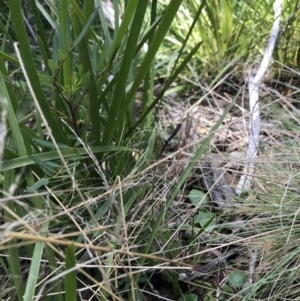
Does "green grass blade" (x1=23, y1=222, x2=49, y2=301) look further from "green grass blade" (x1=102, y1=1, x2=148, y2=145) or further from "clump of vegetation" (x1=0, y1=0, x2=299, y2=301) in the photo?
"green grass blade" (x1=102, y1=1, x2=148, y2=145)

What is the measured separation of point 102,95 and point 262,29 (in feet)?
2.56

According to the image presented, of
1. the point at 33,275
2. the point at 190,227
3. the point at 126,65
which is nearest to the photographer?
the point at 33,275

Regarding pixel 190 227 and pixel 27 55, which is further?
pixel 190 227

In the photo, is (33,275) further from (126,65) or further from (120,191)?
(126,65)

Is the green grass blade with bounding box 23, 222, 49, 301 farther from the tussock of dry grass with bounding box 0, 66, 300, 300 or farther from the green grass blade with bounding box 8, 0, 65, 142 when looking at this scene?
the green grass blade with bounding box 8, 0, 65, 142

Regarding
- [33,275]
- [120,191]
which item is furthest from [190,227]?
[33,275]

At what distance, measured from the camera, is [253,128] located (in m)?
1.14

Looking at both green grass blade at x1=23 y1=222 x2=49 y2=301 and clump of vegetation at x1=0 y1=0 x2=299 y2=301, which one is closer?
green grass blade at x1=23 y1=222 x2=49 y2=301

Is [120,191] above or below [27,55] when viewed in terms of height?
below

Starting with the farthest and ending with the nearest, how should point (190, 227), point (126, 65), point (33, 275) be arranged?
point (190, 227) → point (126, 65) → point (33, 275)

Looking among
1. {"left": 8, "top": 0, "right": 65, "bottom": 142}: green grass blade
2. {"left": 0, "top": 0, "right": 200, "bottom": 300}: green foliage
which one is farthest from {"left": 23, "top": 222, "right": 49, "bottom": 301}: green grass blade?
{"left": 8, "top": 0, "right": 65, "bottom": 142}: green grass blade

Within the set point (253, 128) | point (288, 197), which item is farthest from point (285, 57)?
point (288, 197)

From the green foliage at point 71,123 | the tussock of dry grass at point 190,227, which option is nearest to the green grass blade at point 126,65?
the green foliage at point 71,123

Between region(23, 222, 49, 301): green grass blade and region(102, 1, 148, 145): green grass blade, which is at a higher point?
region(102, 1, 148, 145): green grass blade
